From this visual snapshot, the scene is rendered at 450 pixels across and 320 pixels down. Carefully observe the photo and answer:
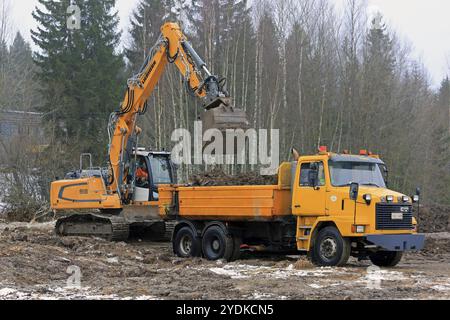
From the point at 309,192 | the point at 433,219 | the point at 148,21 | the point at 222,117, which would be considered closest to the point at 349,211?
the point at 309,192

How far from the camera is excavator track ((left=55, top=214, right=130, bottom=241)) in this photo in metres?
19.7

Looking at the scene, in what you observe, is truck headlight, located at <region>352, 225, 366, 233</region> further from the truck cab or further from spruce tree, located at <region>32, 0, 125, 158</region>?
spruce tree, located at <region>32, 0, 125, 158</region>

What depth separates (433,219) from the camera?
28578 millimetres

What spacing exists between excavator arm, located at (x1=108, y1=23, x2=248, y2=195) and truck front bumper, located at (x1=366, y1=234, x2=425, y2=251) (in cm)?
446

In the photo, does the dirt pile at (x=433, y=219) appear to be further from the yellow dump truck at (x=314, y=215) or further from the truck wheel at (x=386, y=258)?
the yellow dump truck at (x=314, y=215)

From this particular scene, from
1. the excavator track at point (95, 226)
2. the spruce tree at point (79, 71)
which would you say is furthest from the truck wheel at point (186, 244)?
the spruce tree at point (79, 71)

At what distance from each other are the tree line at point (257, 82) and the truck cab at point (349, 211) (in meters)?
15.7

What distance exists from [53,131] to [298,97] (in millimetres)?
13151

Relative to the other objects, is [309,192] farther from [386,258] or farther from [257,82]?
[257,82]

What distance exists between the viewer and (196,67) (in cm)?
1792

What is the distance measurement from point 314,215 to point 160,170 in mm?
7386

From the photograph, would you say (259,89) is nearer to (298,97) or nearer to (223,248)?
(298,97)

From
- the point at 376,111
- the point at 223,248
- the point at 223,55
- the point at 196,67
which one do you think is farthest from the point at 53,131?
the point at 223,248

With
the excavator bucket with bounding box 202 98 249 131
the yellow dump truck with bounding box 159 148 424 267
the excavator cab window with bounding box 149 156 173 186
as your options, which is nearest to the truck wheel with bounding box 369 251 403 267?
the yellow dump truck with bounding box 159 148 424 267
